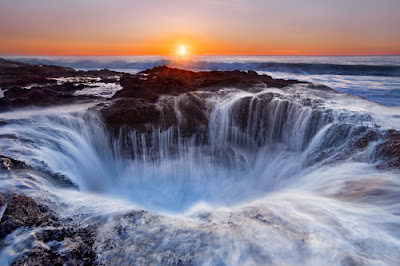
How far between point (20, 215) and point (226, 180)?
6.01 m

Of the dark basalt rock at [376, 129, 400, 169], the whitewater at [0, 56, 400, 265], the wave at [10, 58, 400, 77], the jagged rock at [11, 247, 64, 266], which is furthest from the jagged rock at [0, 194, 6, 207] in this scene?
the wave at [10, 58, 400, 77]

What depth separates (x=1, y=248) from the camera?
9.99 ft

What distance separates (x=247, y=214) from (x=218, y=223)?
60 centimetres

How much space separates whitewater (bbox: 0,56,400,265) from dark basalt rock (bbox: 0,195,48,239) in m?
0.14

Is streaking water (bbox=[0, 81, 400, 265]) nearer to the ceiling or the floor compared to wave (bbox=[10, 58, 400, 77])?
nearer to the floor

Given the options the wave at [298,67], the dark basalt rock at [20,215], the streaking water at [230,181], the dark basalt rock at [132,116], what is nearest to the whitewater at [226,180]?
the streaking water at [230,181]

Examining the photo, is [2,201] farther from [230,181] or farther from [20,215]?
[230,181]

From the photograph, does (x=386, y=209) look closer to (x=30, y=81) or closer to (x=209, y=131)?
(x=209, y=131)

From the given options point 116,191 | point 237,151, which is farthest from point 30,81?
point 237,151

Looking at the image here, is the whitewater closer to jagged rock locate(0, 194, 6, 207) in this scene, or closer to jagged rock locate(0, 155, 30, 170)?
jagged rock locate(0, 155, 30, 170)

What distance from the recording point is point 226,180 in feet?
27.3

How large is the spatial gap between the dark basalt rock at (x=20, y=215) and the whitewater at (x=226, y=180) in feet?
0.46

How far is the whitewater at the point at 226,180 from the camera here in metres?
3.50

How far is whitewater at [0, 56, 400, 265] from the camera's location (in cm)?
350
